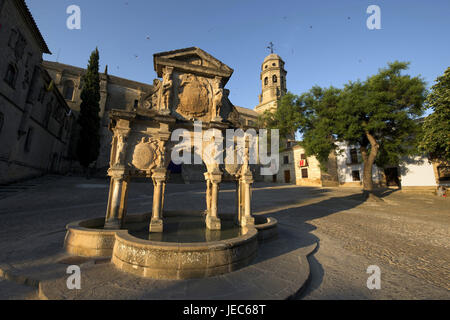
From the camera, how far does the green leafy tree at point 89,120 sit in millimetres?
22734

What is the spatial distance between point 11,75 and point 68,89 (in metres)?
17.4

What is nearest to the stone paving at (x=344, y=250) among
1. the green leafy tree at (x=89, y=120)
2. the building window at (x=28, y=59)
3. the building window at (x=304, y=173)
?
the building window at (x=28, y=59)

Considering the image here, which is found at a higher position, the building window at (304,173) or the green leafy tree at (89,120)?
the green leafy tree at (89,120)

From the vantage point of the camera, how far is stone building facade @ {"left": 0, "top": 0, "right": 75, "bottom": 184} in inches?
539

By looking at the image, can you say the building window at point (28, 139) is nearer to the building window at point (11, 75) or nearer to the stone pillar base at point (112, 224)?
the building window at point (11, 75)

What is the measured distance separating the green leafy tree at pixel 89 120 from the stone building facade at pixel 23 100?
107 inches

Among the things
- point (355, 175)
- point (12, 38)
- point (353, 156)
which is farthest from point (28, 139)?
point (355, 175)

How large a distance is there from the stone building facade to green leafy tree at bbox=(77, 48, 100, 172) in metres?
2.71

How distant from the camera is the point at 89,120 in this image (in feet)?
75.7

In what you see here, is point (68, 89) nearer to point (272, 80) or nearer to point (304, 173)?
point (272, 80)

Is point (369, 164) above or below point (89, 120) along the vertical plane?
below

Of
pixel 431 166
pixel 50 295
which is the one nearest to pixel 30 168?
pixel 50 295

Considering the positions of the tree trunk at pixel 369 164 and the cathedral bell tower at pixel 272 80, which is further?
the cathedral bell tower at pixel 272 80
